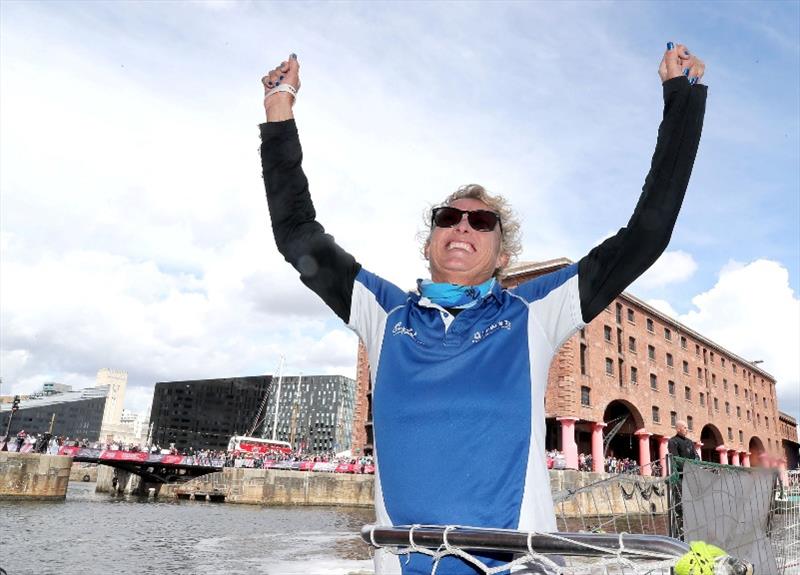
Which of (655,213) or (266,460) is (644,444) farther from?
(655,213)

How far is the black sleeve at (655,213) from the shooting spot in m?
1.69

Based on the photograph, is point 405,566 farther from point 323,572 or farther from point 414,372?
point 323,572

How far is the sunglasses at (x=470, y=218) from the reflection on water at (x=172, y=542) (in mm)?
11674

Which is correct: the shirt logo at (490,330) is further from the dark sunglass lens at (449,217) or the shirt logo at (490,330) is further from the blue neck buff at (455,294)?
the dark sunglass lens at (449,217)

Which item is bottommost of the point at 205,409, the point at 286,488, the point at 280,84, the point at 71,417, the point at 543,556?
the point at 286,488

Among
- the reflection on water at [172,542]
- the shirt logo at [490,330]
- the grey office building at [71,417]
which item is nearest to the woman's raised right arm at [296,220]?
the shirt logo at [490,330]

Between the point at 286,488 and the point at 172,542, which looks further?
the point at 286,488

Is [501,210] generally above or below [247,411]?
below

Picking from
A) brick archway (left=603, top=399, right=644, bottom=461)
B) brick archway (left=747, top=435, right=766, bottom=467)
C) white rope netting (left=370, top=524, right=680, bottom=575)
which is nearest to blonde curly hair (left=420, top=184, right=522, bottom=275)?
white rope netting (left=370, top=524, right=680, bottom=575)

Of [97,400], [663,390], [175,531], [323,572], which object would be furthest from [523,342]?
[97,400]

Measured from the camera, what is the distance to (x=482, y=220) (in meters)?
2.09

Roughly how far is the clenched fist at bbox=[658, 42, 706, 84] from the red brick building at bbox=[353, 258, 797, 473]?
29.0 metres

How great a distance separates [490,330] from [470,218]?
55 centimetres

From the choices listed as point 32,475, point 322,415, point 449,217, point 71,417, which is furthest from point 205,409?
point 449,217
